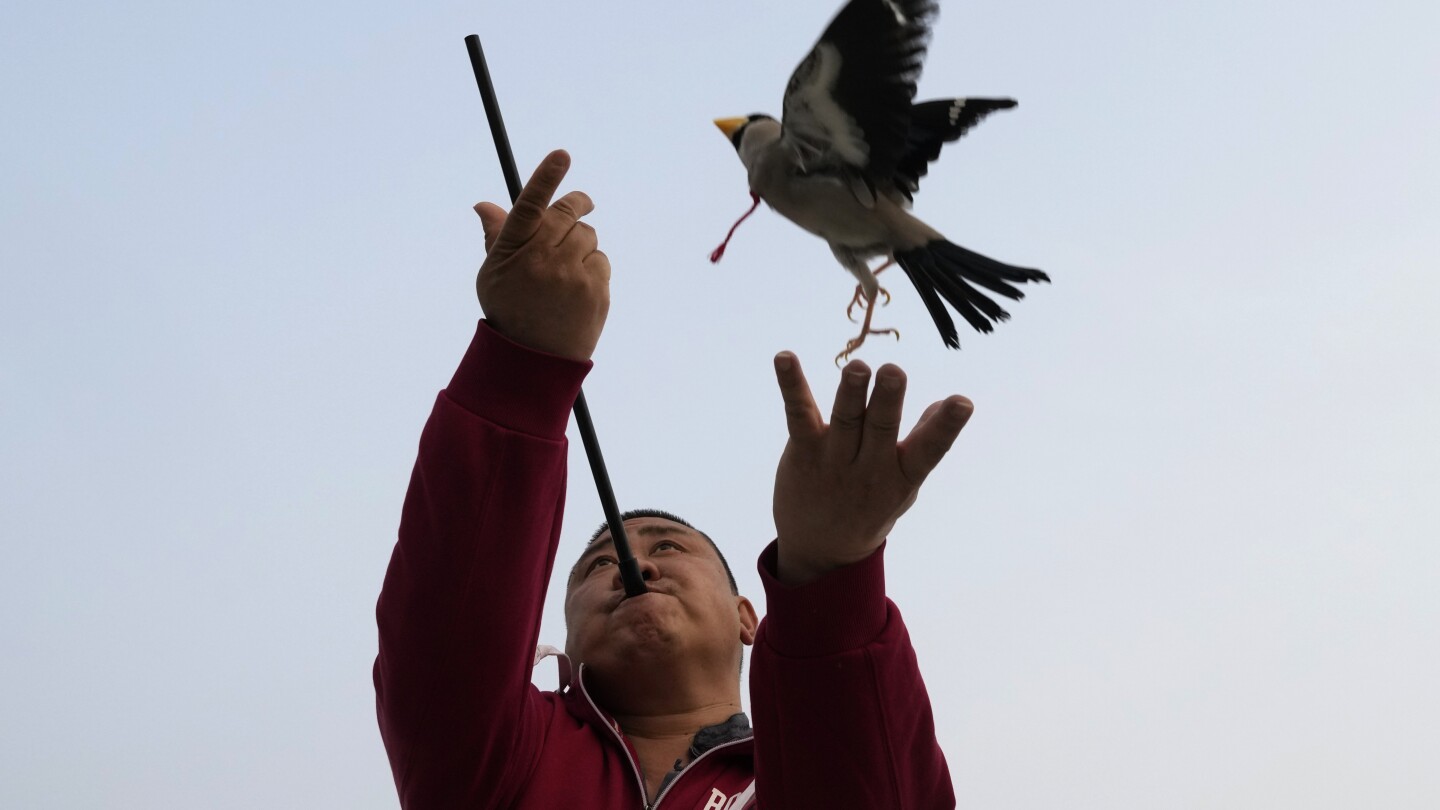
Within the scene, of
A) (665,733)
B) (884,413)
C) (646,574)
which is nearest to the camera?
(884,413)

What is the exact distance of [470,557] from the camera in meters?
2.31

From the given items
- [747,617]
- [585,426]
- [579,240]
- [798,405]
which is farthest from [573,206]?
[747,617]

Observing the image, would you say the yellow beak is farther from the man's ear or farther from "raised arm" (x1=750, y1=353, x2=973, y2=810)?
the man's ear

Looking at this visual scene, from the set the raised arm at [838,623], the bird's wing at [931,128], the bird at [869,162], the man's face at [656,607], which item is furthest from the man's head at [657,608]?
the bird's wing at [931,128]

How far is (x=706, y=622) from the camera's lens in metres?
3.12

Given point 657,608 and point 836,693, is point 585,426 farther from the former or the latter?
point 836,693

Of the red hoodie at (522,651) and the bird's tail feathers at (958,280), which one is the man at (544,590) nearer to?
the red hoodie at (522,651)

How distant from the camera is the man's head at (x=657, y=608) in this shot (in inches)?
118

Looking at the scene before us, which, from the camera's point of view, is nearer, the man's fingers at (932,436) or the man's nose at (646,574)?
the man's fingers at (932,436)

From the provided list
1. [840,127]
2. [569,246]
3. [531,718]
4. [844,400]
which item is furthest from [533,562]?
[840,127]

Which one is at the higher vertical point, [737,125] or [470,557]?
[737,125]

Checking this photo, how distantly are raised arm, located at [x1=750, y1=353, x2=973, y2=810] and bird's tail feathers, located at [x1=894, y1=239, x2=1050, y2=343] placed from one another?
0.17m

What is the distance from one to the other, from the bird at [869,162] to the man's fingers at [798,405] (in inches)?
7.0

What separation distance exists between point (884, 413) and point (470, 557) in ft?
2.75
